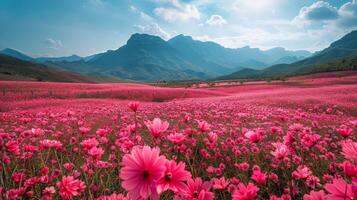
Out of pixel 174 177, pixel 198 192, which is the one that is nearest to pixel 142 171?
pixel 174 177

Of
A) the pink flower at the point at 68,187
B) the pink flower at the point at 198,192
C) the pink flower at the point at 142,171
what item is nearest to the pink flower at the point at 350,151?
the pink flower at the point at 198,192

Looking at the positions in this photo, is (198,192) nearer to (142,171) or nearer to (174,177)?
(174,177)

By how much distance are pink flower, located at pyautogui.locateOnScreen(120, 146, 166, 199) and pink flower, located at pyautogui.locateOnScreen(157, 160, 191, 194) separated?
0.17 ft

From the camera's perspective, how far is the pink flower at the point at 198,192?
117 centimetres

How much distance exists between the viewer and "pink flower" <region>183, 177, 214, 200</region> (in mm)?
1166

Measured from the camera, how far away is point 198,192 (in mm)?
1276

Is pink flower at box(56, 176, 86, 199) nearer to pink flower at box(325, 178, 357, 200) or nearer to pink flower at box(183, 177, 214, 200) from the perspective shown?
pink flower at box(183, 177, 214, 200)

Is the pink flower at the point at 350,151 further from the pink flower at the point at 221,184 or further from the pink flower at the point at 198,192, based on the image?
the pink flower at the point at 221,184

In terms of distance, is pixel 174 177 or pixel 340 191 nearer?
pixel 340 191

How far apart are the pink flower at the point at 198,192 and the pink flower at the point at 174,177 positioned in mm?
83

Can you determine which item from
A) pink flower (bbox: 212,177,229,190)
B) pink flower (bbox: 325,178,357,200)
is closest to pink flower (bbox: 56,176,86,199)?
A: pink flower (bbox: 212,177,229,190)

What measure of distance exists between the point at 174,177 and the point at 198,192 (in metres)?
0.25

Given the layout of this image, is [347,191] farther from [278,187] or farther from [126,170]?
[278,187]

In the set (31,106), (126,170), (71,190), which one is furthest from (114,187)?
(31,106)
